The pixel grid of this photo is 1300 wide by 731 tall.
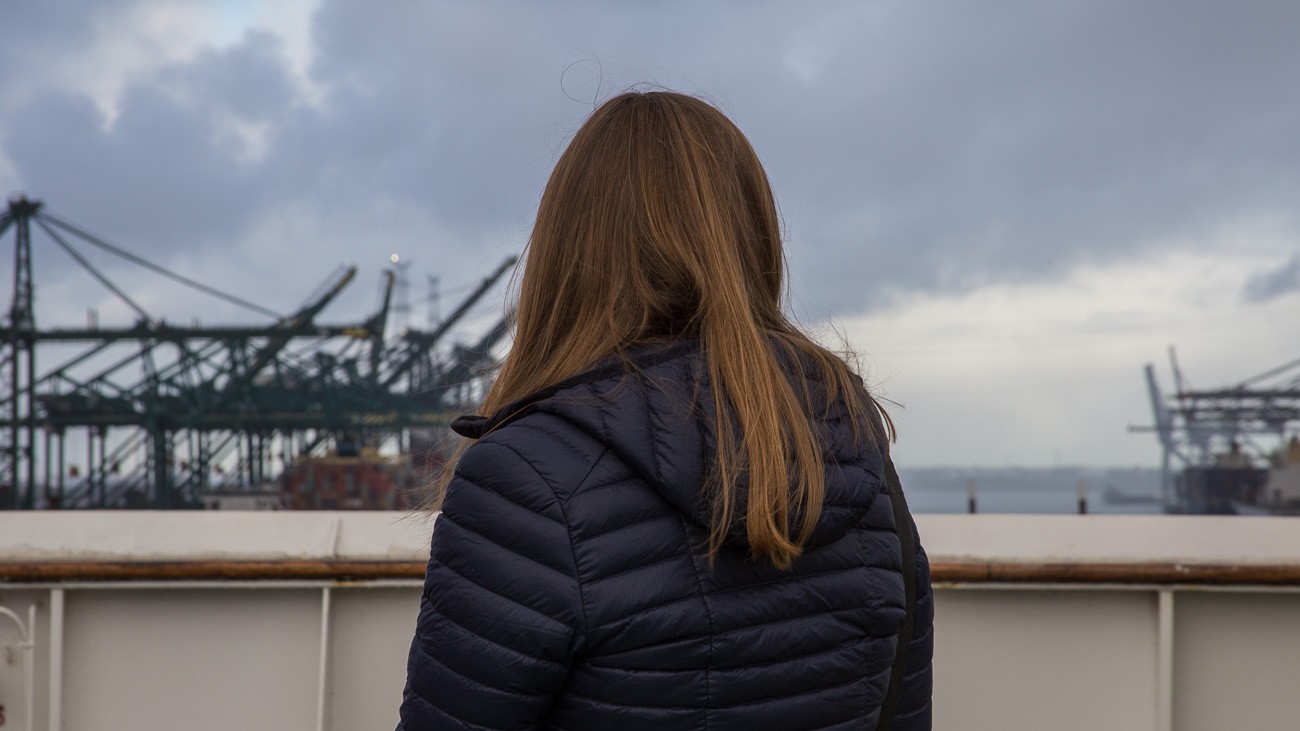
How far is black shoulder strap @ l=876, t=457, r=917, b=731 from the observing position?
2.56 feet

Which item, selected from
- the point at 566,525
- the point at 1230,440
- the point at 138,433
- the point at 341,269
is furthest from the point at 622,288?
the point at 1230,440

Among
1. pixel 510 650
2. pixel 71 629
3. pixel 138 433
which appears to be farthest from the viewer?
pixel 138 433

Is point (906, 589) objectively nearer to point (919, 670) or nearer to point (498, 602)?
point (919, 670)

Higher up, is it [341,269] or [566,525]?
[341,269]

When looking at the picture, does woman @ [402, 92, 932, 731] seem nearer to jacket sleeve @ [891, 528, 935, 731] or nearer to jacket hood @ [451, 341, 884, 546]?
jacket hood @ [451, 341, 884, 546]

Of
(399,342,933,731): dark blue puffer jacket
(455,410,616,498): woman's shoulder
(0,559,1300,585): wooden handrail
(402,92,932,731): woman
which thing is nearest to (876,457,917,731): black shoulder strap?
(402,92,932,731): woman

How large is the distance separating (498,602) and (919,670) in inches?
17.1

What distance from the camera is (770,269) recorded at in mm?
815

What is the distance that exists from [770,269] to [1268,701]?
4.90 feet

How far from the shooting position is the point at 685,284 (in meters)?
0.74

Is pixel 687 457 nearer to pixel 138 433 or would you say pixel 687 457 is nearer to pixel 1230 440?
pixel 138 433

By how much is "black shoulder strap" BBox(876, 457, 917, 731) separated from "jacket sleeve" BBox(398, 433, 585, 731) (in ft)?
1.02

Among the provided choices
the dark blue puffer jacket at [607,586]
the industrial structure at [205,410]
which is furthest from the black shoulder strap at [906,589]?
the industrial structure at [205,410]

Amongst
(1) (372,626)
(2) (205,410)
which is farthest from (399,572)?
(2) (205,410)
